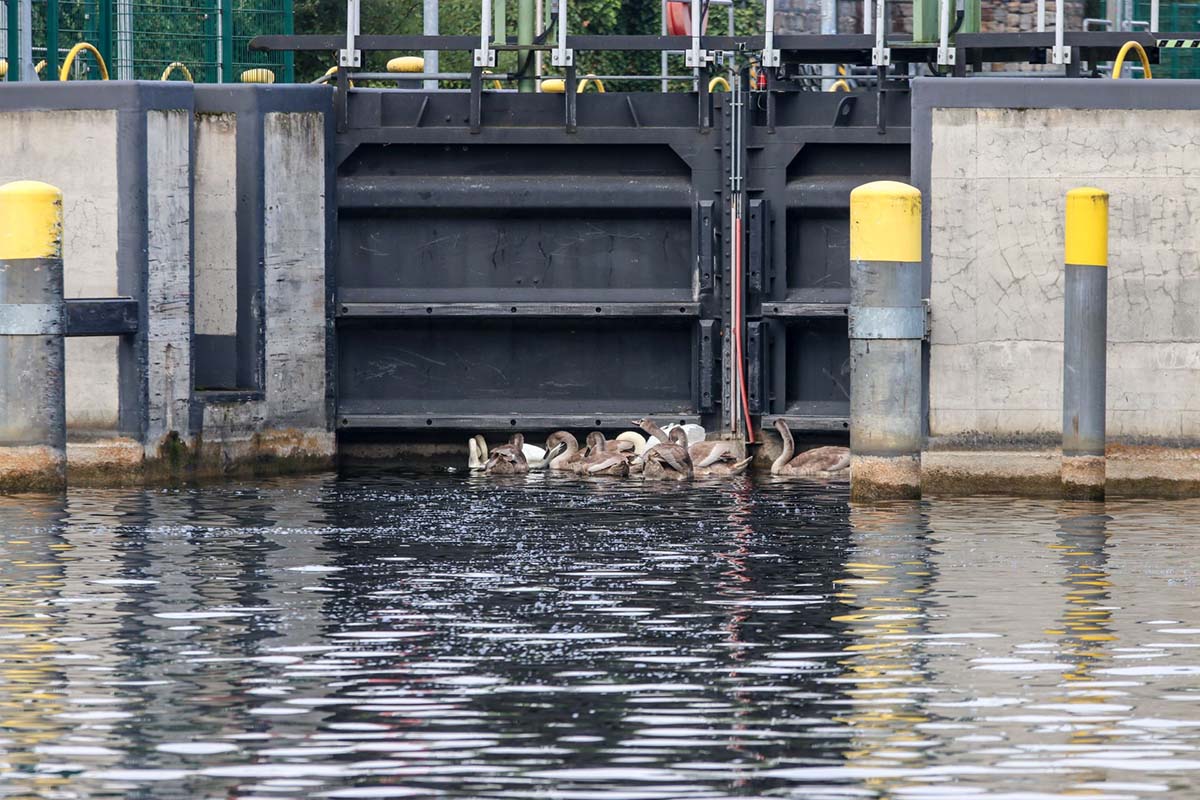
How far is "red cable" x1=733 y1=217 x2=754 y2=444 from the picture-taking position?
19047 mm

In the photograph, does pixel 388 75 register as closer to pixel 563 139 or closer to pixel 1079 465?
pixel 563 139

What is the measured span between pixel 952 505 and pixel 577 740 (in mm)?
7963

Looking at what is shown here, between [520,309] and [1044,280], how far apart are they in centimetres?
439

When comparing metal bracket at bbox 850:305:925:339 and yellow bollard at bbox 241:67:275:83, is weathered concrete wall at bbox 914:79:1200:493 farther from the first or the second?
yellow bollard at bbox 241:67:275:83

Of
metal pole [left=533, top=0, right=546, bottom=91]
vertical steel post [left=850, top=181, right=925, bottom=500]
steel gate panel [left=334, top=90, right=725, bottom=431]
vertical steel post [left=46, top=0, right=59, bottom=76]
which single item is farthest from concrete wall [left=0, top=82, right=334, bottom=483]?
vertical steel post [left=46, top=0, right=59, bottom=76]

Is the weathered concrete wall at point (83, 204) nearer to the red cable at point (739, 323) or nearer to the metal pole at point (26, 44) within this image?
the red cable at point (739, 323)

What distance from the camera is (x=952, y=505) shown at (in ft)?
53.4

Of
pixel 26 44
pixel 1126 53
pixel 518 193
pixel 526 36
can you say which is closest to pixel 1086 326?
pixel 1126 53

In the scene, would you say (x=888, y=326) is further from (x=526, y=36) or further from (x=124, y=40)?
(x=124, y=40)

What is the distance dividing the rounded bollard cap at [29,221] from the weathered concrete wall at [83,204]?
1170 mm

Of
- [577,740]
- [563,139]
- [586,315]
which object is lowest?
[577,740]

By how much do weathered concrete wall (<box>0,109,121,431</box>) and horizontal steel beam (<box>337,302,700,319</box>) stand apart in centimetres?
229

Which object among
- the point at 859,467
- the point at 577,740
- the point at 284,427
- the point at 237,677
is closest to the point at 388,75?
the point at 284,427

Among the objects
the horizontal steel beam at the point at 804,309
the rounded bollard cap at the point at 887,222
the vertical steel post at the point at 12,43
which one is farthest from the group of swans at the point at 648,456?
the vertical steel post at the point at 12,43
